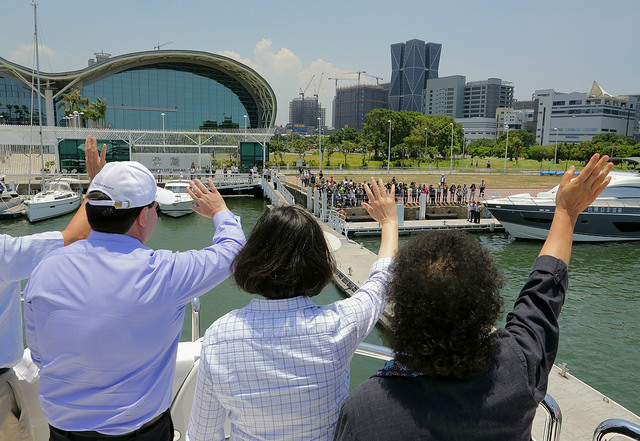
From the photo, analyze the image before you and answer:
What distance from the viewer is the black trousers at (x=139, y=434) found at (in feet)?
4.96

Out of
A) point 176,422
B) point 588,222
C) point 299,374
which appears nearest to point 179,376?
point 176,422

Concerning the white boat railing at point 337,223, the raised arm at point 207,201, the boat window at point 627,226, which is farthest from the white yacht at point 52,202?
the boat window at point 627,226

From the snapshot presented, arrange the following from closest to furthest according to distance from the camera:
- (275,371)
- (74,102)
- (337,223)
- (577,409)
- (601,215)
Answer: (275,371) < (577,409) < (337,223) < (601,215) < (74,102)

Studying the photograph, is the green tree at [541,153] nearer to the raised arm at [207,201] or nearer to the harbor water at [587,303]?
the harbor water at [587,303]

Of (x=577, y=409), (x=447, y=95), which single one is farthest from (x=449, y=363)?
(x=447, y=95)

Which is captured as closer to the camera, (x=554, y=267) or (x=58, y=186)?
(x=554, y=267)

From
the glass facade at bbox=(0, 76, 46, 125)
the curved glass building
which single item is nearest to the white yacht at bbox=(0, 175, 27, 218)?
the curved glass building

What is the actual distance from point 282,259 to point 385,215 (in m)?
0.62

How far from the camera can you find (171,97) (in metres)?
66.1

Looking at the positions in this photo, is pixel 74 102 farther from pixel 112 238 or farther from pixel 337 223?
pixel 112 238

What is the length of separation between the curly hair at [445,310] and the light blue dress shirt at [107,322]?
0.67 m

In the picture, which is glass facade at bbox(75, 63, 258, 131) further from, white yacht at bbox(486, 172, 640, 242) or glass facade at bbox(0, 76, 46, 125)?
white yacht at bbox(486, 172, 640, 242)

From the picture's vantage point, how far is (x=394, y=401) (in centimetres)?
110

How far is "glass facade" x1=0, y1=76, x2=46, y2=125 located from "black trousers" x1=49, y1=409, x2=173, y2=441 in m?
69.7
